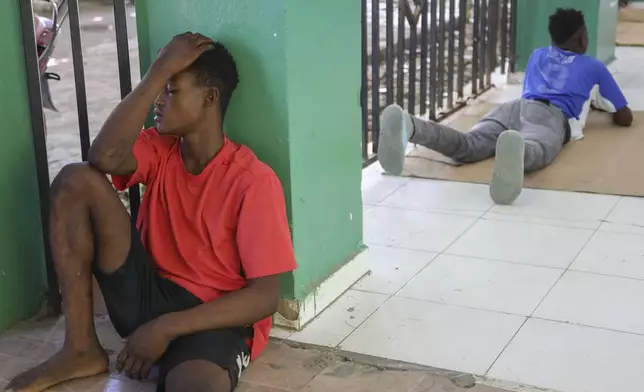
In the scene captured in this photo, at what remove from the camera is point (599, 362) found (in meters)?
2.01

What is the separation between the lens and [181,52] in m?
1.95

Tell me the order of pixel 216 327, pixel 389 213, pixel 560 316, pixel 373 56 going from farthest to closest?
pixel 373 56, pixel 389 213, pixel 560 316, pixel 216 327

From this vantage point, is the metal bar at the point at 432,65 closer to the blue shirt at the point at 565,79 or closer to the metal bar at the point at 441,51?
the metal bar at the point at 441,51

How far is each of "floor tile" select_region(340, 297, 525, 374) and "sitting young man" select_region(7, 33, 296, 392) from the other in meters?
0.30

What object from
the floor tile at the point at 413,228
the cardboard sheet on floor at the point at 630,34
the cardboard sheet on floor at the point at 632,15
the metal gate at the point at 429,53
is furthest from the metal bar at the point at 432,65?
the cardboard sheet on floor at the point at 632,15

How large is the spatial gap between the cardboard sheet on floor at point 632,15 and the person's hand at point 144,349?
22.7 feet

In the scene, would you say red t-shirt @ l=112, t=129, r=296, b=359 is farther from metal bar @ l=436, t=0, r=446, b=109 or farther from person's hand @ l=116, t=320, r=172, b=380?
metal bar @ l=436, t=0, r=446, b=109

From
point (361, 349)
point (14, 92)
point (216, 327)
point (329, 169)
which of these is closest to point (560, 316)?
point (361, 349)

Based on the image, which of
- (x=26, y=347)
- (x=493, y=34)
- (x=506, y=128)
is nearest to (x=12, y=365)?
(x=26, y=347)

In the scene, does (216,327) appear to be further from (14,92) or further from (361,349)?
(14,92)

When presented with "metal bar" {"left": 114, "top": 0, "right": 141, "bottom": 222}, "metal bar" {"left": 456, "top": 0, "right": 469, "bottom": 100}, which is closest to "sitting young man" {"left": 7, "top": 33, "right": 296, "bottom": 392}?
"metal bar" {"left": 114, "top": 0, "right": 141, "bottom": 222}

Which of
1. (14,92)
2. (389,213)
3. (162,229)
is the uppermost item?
(14,92)

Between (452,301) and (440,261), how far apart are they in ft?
1.03

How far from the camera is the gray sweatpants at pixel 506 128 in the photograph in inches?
142
